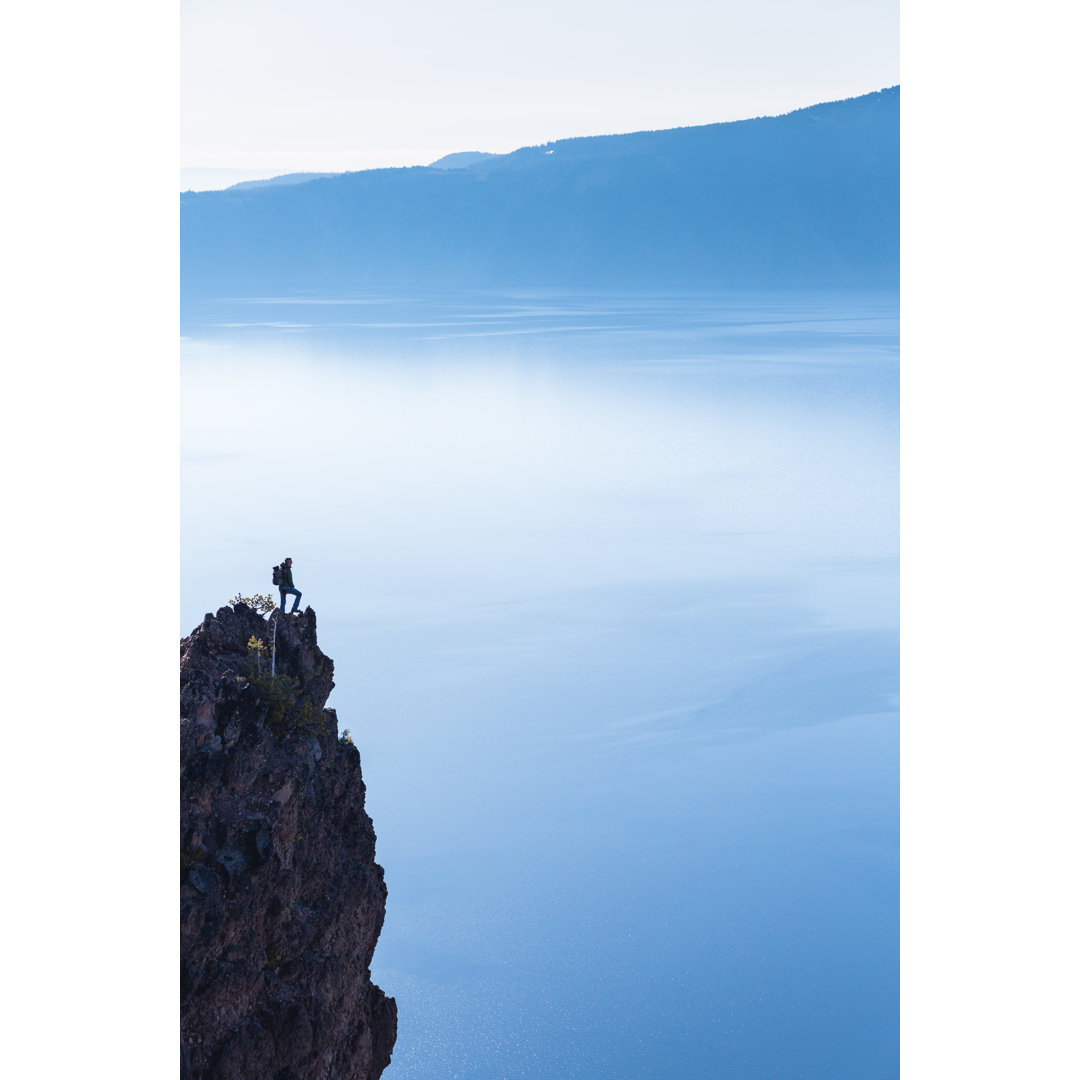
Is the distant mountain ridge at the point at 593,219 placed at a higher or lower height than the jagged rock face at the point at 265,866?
higher

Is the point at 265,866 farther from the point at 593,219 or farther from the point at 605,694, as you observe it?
the point at 593,219

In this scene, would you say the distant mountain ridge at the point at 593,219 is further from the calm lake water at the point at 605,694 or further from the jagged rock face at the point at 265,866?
the jagged rock face at the point at 265,866

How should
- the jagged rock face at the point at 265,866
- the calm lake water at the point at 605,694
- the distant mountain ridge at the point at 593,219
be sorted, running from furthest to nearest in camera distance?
the distant mountain ridge at the point at 593,219, the calm lake water at the point at 605,694, the jagged rock face at the point at 265,866

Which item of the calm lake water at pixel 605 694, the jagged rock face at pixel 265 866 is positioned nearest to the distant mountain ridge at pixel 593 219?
the calm lake water at pixel 605 694

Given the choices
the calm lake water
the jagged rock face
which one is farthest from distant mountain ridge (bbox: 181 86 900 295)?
the jagged rock face

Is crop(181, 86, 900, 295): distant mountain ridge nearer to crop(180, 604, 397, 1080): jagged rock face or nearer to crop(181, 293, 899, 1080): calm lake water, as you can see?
crop(181, 293, 899, 1080): calm lake water

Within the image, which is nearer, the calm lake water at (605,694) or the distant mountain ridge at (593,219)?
the calm lake water at (605,694)
